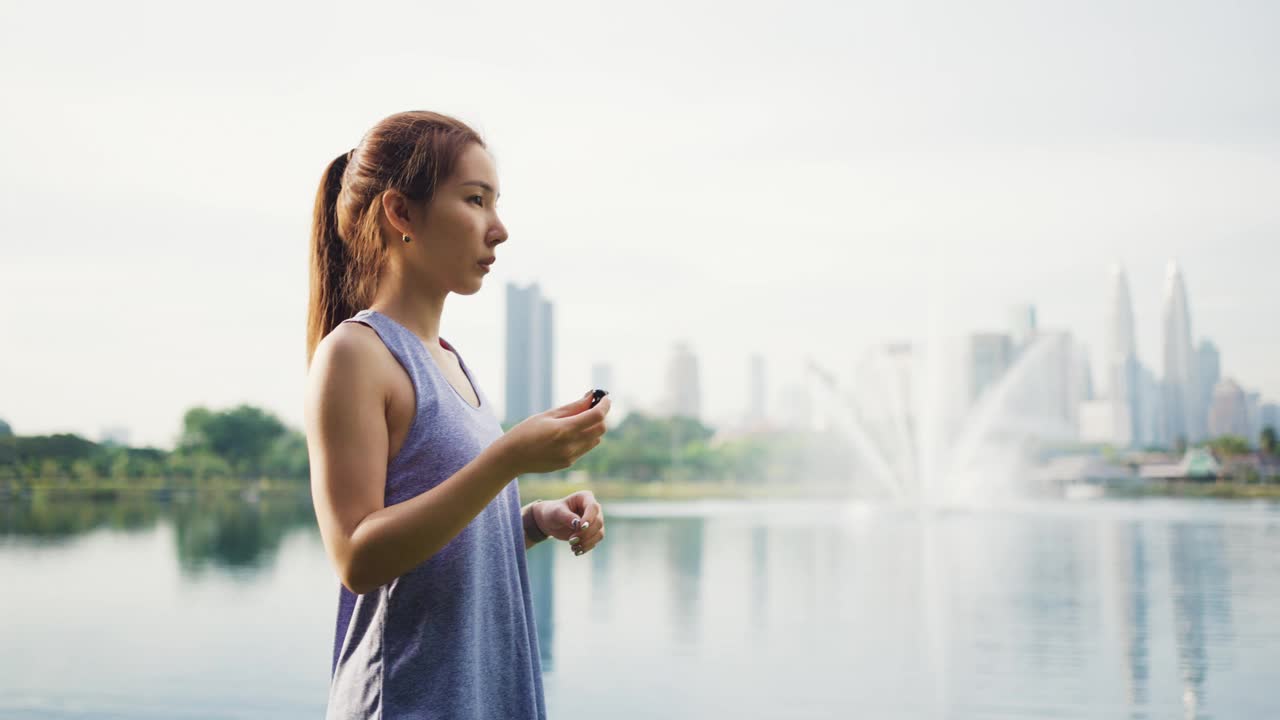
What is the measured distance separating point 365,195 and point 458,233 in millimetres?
133

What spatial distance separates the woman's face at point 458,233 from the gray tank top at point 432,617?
9 cm

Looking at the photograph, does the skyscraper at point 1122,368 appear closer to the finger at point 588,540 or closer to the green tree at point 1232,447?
the green tree at point 1232,447

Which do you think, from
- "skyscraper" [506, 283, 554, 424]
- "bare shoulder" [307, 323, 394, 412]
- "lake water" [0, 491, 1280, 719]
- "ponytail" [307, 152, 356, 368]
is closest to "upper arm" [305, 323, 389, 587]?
"bare shoulder" [307, 323, 394, 412]

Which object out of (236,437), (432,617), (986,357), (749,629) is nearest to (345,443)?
(432,617)

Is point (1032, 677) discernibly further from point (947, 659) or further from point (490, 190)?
point (490, 190)

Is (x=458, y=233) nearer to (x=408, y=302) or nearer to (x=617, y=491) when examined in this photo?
(x=408, y=302)

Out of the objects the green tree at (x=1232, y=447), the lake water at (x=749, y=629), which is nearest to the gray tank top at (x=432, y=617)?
the lake water at (x=749, y=629)

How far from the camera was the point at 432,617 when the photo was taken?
3.92 feet

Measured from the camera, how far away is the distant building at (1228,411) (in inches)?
3900

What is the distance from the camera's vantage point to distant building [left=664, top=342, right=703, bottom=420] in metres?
125

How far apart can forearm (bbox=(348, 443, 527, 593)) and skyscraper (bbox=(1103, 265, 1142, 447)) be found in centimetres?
11381

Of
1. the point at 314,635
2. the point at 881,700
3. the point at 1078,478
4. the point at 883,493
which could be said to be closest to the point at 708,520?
the point at 883,493

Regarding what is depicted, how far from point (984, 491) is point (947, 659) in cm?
3446

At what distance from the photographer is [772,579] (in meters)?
15.3
